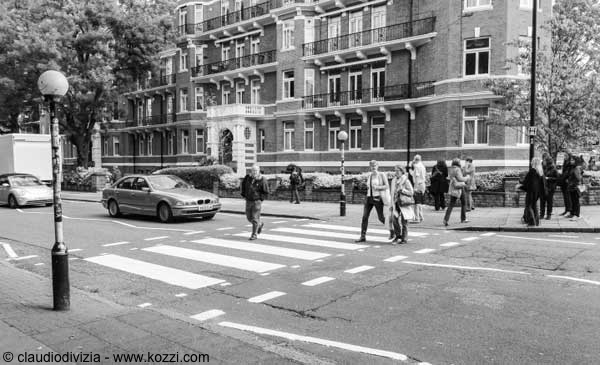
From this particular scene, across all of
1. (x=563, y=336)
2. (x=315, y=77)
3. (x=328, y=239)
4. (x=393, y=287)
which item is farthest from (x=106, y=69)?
(x=563, y=336)

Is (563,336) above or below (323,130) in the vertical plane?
below

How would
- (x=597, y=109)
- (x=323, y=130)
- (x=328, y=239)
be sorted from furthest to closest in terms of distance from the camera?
(x=323, y=130) → (x=597, y=109) → (x=328, y=239)

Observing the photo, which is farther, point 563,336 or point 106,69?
point 106,69

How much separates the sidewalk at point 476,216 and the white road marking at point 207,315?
9035 mm

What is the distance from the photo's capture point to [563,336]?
17.2ft

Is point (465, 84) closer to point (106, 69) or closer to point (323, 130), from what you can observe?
point (323, 130)

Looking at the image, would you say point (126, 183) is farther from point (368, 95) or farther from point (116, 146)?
point (116, 146)

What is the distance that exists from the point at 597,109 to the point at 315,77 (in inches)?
749

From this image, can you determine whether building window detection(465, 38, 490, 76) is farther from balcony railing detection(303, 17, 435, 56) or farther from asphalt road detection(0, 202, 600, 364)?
asphalt road detection(0, 202, 600, 364)

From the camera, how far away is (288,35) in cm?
3509

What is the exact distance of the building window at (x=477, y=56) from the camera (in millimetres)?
25688

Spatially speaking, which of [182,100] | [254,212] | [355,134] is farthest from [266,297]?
[182,100]

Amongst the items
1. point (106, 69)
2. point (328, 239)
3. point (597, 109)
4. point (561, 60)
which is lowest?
point (328, 239)

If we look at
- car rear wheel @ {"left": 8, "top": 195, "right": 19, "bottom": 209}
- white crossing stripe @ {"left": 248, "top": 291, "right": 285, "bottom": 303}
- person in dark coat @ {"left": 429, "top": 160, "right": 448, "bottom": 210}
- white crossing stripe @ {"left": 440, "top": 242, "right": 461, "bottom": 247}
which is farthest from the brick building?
white crossing stripe @ {"left": 248, "top": 291, "right": 285, "bottom": 303}
